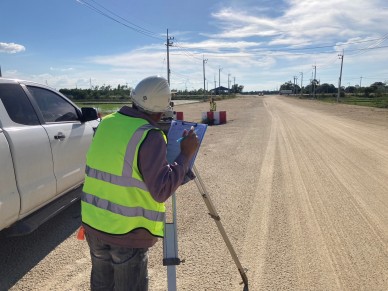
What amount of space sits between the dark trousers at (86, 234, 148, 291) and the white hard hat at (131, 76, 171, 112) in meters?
0.86

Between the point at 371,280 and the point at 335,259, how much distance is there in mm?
474

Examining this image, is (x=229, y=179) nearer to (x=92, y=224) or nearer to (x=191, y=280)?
(x=191, y=280)

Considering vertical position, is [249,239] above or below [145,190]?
below

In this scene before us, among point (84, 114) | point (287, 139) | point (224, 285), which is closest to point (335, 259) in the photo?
point (224, 285)

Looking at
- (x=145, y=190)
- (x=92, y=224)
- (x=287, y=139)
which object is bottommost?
(x=287, y=139)

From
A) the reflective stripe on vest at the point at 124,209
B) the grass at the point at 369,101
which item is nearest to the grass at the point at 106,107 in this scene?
the reflective stripe on vest at the point at 124,209

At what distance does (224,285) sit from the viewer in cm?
345

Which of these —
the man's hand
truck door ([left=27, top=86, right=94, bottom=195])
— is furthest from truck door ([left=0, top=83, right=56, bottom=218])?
the man's hand

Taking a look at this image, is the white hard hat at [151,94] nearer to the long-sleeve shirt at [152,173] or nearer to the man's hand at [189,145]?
the long-sleeve shirt at [152,173]

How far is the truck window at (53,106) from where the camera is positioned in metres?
4.47

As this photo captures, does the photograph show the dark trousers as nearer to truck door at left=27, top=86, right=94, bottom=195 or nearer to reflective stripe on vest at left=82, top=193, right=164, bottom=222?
reflective stripe on vest at left=82, top=193, right=164, bottom=222

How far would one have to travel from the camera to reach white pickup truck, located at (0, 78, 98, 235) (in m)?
3.38

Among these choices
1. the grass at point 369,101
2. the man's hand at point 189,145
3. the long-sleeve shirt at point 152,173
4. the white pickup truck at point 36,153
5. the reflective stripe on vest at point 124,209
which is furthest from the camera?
the grass at point 369,101

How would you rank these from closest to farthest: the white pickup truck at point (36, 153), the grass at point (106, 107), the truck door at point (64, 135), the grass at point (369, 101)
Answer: the white pickup truck at point (36, 153), the truck door at point (64, 135), the grass at point (106, 107), the grass at point (369, 101)
